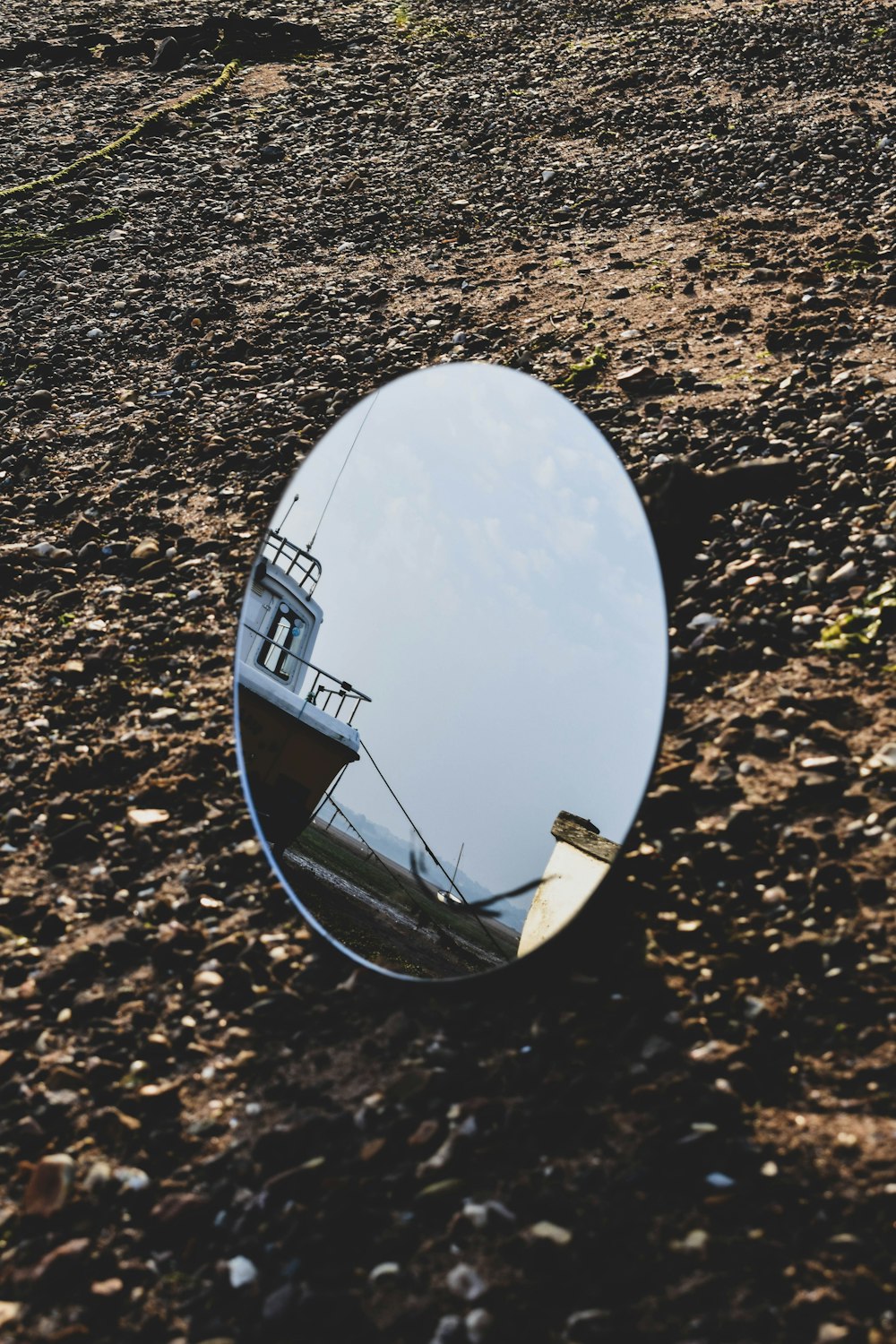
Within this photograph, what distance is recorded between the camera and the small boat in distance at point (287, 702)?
2.89m

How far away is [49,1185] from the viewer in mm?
2619

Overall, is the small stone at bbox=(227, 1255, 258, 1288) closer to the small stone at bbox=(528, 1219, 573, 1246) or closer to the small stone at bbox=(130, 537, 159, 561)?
the small stone at bbox=(528, 1219, 573, 1246)

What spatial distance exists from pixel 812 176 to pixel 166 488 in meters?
5.43

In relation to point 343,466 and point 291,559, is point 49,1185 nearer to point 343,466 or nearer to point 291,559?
point 291,559

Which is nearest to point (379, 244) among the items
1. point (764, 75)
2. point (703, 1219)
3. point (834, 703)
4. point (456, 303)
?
point (456, 303)

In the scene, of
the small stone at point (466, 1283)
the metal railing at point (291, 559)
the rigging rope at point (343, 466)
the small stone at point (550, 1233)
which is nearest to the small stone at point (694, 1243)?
→ the small stone at point (550, 1233)

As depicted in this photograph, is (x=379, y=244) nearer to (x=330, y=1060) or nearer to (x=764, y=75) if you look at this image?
(x=764, y=75)

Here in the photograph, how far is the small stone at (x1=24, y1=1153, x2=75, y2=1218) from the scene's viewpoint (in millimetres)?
2586

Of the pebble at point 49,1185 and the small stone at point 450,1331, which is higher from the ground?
the small stone at point 450,1331

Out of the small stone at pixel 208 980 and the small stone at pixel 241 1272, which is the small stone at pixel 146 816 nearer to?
the small stone at pixel 208 980

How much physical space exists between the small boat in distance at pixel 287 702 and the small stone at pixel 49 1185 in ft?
3.58

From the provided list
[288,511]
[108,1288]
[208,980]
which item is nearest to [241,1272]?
[108,1288]

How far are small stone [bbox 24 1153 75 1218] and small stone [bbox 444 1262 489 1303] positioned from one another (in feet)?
3.73

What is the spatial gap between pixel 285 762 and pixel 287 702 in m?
0.19
